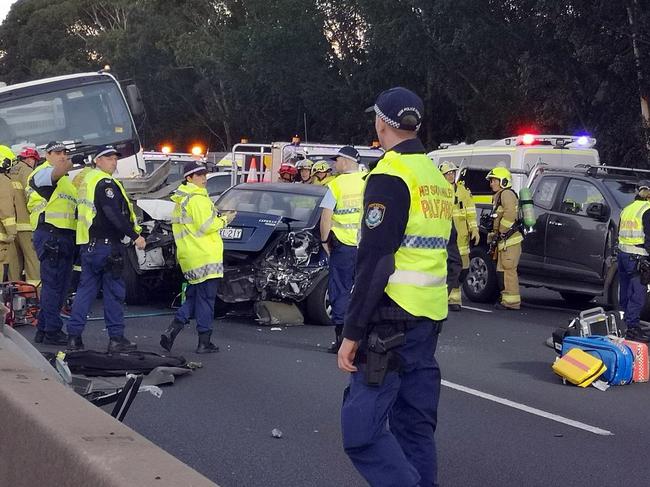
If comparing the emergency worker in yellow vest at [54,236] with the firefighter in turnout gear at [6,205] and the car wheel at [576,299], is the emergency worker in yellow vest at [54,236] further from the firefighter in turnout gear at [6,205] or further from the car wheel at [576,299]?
the car wheel at [576,299]

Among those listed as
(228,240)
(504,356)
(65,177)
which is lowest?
(504,356)

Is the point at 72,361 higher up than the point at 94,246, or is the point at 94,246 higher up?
the point at 94,246

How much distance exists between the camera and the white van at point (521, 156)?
16109 mm

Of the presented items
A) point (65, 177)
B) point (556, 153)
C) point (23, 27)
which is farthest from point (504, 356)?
point (23, 27)

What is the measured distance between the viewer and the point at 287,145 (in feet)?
66.5

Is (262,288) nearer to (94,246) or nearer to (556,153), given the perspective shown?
(94,246)

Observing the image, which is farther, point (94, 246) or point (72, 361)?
point (94, 246)

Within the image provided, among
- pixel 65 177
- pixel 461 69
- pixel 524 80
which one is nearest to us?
pixel 65 177

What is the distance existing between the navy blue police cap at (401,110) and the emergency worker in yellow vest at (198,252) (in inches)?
210

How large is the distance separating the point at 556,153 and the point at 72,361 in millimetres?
9816

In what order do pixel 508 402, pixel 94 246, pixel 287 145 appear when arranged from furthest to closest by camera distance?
1. pixel 287 145
2. pixel 94 246
3. pixel 508 402

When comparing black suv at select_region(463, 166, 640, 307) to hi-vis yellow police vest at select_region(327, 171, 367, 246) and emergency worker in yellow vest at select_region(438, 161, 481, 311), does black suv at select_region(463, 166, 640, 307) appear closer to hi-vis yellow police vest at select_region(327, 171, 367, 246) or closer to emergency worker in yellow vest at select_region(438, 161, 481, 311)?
emergency worker in yellow vest at select_region(438, 161, 481, 311)

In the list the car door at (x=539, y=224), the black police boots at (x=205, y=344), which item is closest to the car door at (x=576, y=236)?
the car door at (x=539, y=224)

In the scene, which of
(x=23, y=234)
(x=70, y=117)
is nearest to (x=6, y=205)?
(x=23, y=234)
